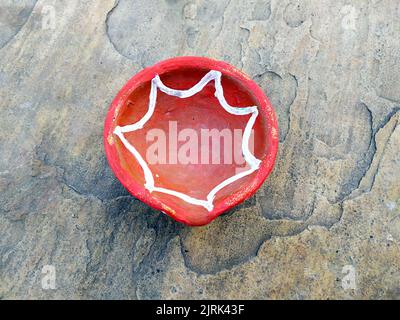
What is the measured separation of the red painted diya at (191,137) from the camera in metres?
1.96

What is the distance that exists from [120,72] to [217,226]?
3.00 feet

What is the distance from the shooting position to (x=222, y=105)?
2.18 meters

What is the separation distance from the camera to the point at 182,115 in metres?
2.21

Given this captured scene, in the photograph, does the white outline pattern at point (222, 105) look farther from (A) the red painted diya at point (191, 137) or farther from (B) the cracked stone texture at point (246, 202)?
(B) the cracked stone texture at point (246, 202)

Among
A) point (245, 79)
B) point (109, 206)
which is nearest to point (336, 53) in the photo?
point (245, 79)

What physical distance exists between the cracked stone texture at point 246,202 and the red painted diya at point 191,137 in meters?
0.23

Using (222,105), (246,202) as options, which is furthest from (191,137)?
(246,202)

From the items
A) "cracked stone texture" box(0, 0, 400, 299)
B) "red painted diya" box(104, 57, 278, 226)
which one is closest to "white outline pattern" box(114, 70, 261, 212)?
"red painted diya" box(104, 57, 278, 226)

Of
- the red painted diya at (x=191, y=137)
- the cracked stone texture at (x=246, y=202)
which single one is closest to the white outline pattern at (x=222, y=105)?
the red painted diya at (x=191, y=137)

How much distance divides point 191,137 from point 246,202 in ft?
1.25

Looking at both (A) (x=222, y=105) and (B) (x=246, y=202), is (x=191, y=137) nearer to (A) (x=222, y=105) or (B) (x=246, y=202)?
(A) (x=222, y=105)

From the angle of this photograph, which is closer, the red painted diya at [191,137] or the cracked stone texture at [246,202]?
the red painted diya at [191,137]

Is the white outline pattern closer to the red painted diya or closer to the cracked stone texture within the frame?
the red painted diya

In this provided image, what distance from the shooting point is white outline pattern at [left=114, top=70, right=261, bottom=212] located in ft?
6.58
